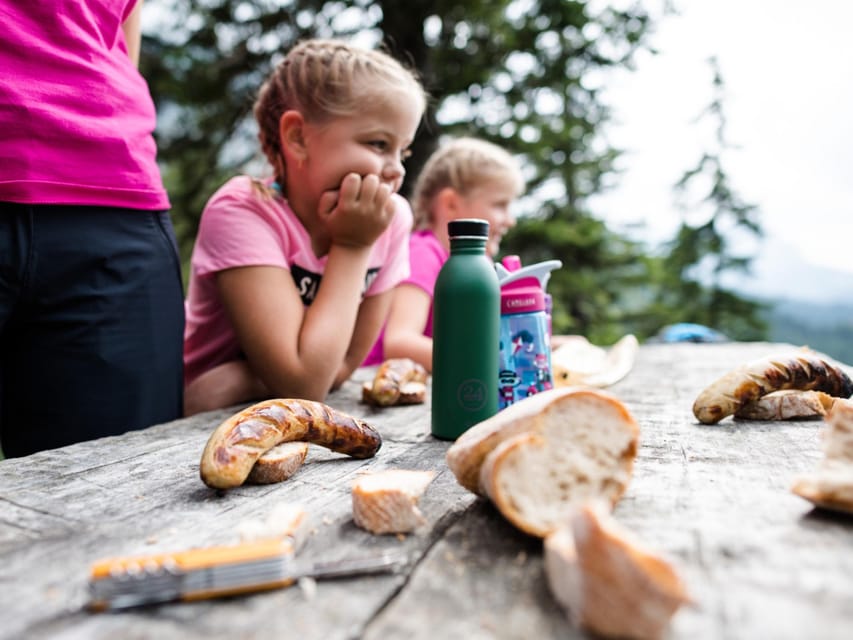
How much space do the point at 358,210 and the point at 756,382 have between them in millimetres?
1405

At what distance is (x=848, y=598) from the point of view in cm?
70

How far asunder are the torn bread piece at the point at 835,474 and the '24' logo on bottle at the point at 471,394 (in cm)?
72

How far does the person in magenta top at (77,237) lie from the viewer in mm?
1710

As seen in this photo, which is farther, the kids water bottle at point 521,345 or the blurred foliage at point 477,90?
the blurred foliage at point 477,90

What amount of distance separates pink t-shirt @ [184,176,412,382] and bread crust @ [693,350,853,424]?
1356 millimetres

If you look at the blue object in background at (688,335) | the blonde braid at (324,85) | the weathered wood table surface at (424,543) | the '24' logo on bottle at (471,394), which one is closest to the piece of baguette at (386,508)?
the weathered wood table surface at (424,543)

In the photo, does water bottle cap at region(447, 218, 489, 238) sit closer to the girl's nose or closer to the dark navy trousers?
the girl's nose

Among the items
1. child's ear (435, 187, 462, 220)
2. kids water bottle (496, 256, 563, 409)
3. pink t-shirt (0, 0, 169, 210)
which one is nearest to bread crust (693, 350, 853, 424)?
kids water bottle (496, 256, 563, 409)

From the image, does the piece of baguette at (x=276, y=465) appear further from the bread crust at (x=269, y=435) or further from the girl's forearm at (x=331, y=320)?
the girl's forearm at (x=331, y=320)

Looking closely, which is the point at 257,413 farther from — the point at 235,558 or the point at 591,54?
the point at 591,54

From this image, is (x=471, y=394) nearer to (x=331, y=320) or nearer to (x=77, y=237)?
(x=331, y=320)

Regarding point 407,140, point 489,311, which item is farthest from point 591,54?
point 489,311

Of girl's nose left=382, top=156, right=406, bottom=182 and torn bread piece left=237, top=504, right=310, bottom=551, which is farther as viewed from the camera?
girl's nose left=382, top=156, right=406, bottom=182

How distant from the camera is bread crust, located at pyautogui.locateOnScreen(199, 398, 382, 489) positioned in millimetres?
1104
